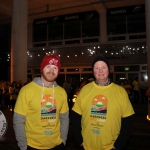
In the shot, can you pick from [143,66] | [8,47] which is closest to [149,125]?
[143,66]

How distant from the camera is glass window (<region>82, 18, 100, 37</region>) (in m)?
18.0

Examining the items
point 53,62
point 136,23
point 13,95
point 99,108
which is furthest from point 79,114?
point 136,23

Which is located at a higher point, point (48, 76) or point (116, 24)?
point (116, 24)

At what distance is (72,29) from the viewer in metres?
19.1

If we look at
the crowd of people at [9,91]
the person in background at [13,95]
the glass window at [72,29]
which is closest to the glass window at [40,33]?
the glass window at [72,29]

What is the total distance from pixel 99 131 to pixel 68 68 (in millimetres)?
16393

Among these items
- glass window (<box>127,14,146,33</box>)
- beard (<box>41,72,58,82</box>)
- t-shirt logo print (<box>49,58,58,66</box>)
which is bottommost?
beard (<box>41,72,58,82</box>)

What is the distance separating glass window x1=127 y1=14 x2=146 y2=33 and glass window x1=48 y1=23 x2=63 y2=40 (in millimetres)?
6610

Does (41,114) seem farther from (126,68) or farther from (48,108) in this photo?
(126,68)

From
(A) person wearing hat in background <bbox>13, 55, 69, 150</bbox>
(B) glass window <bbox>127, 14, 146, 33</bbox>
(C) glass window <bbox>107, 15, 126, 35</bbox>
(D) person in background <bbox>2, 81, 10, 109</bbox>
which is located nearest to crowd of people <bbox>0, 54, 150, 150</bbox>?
(A) person wearing hat in background <bbox>13, 55, 69, 150</bbox>

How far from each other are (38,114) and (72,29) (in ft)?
57.6

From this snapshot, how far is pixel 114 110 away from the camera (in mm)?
2199

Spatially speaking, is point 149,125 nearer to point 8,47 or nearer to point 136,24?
point 136,24

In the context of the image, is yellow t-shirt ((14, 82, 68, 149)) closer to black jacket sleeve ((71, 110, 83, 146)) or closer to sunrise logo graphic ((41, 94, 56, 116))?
sunrise logo graphic ((41, 94, 56, 116))
